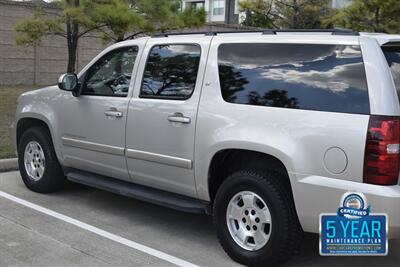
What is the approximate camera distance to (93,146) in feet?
19.1

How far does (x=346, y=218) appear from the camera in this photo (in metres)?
4.00

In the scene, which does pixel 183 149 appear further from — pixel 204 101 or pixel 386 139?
pixel 386 139

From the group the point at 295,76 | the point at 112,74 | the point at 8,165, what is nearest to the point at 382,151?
the point at 295,76

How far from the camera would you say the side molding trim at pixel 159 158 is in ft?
16.2

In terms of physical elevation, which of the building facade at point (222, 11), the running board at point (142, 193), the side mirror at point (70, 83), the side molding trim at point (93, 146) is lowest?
the running board at point (142, 193)

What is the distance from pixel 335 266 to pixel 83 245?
85.8 inches

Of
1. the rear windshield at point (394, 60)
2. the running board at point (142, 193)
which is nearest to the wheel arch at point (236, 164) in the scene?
the running board at point (142, 193)

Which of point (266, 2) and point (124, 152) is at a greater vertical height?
point (266, 2)

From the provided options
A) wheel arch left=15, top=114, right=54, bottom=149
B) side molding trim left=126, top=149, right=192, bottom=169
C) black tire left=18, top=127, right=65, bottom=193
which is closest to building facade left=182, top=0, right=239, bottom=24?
wheel arch left=15, top=114, right=54, bottom=149

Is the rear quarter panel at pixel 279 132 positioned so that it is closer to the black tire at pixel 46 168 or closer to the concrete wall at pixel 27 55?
the black tire at pixel 46 168

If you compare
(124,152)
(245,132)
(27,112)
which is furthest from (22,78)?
(245,132)

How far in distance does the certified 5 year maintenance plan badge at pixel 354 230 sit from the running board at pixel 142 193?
122 cm

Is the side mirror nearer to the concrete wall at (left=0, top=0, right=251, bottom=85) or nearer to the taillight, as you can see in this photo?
the taillight

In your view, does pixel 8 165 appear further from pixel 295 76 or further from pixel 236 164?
pixel 295 76
